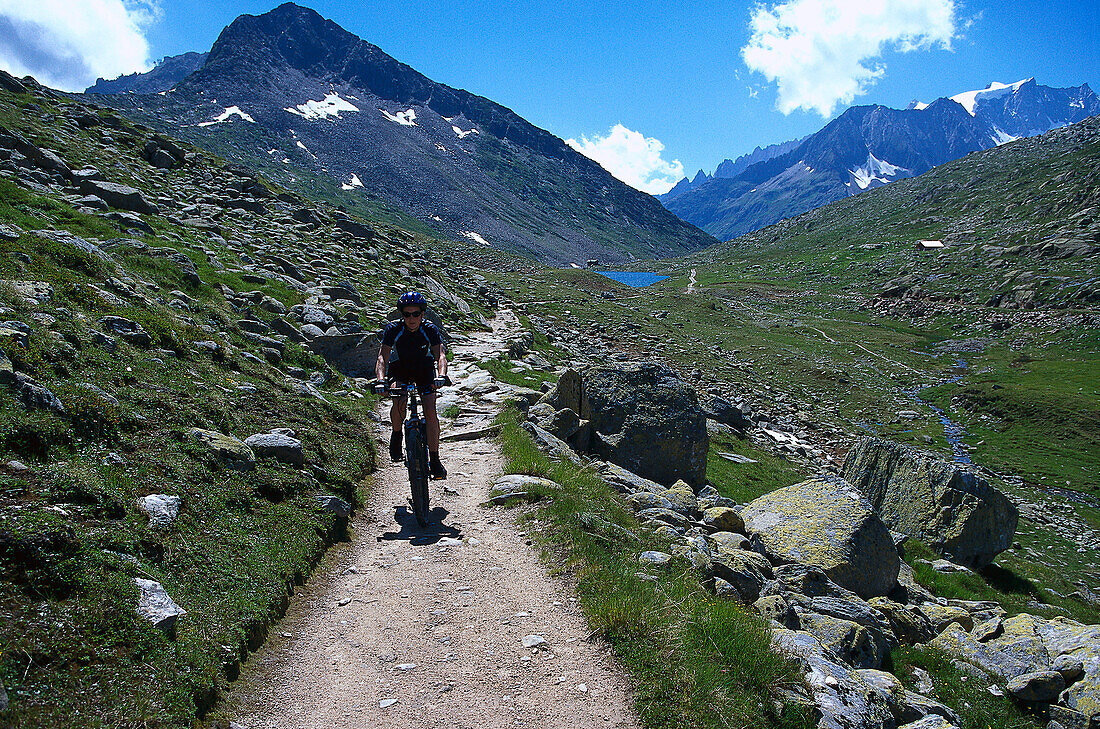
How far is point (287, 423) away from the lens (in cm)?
1290

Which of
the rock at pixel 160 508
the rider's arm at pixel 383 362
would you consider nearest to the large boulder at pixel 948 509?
the rider's arm at pixel 383 362

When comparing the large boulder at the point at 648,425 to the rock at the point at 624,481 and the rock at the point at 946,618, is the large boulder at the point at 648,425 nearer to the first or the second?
the rock at the point at 624,481

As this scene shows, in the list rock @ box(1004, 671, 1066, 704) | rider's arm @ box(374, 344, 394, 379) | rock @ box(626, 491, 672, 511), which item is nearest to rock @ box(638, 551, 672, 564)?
rock @ box(626, 491, 672, 511)

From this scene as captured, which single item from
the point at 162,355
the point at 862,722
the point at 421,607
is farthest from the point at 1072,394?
the point at 162,355

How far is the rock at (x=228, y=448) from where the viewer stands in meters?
9.43

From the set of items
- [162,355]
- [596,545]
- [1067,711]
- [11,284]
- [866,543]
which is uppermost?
[11,284]

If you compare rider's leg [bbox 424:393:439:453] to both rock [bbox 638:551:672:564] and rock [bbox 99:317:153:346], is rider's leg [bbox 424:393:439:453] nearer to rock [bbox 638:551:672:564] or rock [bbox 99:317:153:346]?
rock [bbox 638:551:672:564]

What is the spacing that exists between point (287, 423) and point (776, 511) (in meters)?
14.0

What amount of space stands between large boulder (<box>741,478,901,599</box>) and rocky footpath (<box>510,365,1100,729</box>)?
0.04 meters

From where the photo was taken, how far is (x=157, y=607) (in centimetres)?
553

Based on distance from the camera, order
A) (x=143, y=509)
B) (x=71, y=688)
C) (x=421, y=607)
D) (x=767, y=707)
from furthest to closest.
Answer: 1. (x=421, y=607)
2. (x=143, y=509)
3. (x=767, y=707)
4. (x=71, y=688)

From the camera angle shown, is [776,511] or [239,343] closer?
[776,511]

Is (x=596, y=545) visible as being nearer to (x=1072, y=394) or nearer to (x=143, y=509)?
(x=143, y=509)

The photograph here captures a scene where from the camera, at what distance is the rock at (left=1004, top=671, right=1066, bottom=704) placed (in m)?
10.4
